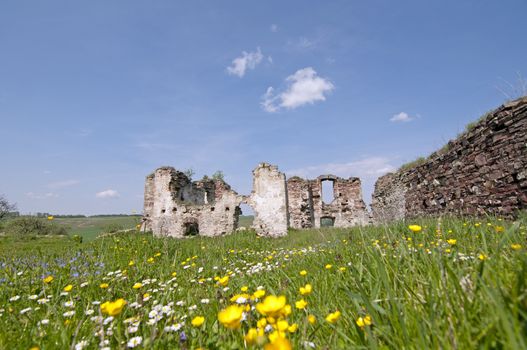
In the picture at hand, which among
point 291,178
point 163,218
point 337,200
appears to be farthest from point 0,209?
point 337,200

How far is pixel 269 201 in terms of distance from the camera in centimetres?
1477

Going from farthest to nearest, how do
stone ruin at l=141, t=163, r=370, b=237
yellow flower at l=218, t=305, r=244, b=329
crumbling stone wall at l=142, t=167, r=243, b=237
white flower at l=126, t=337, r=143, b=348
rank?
crumbling stone wall at l=142, t=167, r=243, b=237
stone ruin at l=141, t=163, r=370, b=237
white flower at l=126, t=337, r=143, b=348
yellow flower at l=218, t=305, r=244, b=329

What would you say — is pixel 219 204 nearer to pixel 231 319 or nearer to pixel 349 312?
pixel 349 312

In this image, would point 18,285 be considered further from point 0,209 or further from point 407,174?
point 0,209

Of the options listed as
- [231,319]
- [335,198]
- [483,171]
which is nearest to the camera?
[231,319]

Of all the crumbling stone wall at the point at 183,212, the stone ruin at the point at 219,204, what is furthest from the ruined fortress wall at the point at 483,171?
the crumbling stone wall at the point at 183,212

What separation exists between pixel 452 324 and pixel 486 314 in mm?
121

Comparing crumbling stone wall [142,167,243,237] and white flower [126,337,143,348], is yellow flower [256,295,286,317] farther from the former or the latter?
crumbling stone wall [142,167,243,237]

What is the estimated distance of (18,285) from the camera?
139 inches

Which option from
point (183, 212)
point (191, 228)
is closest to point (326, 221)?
point (191, 228)

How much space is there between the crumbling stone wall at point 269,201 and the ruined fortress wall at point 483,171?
20.0 feet

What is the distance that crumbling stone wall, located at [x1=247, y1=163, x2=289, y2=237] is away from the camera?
1443 centimetres

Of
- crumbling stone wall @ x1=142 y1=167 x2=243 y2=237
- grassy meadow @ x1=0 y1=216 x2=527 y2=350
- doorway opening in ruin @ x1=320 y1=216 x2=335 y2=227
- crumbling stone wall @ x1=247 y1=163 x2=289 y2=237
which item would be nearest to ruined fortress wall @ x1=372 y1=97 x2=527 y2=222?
grassy meadow @ x1=0 y1=216 x2=527 y2=350

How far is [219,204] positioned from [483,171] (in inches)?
506
